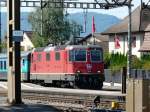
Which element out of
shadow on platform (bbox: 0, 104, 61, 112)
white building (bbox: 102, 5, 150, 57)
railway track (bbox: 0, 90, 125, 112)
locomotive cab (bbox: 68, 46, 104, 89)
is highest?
white building (bbox: 102, 5, 150, 57)

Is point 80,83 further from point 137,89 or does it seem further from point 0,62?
point 137,89

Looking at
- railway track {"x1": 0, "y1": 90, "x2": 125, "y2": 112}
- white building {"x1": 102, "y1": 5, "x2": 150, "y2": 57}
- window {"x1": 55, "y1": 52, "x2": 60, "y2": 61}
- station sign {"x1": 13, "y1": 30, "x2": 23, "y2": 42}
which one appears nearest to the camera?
station sign {"x1": 13, "y1": 30, "x2": 23, "y2": 42}

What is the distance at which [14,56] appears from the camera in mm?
21453

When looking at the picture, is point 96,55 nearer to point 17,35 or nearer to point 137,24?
point 17,35

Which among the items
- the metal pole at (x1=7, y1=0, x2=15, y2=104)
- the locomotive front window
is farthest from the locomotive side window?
the metal pole at (x1=7, y1=0, x2=15, y2=104)

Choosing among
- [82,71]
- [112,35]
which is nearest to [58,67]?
[82,71]

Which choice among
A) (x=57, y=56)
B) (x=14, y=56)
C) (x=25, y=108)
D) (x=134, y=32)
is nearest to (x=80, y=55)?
(x=57, y=56)

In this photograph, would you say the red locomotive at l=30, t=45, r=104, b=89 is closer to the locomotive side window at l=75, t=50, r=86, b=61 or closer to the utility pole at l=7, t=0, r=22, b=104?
the locomotive side window at l=75, t=50, r=86, b=61

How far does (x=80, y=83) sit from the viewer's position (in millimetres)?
38156

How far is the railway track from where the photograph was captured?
2244cm

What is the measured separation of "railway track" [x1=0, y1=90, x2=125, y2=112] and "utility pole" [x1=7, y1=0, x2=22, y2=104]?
75.5 inches

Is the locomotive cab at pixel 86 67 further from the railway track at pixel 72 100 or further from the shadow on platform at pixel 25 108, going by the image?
the shadow on platform at pixel 25 108

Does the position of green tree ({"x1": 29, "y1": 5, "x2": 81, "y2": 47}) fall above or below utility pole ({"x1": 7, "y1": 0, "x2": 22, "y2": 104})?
above

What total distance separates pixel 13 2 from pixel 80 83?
17.7m
